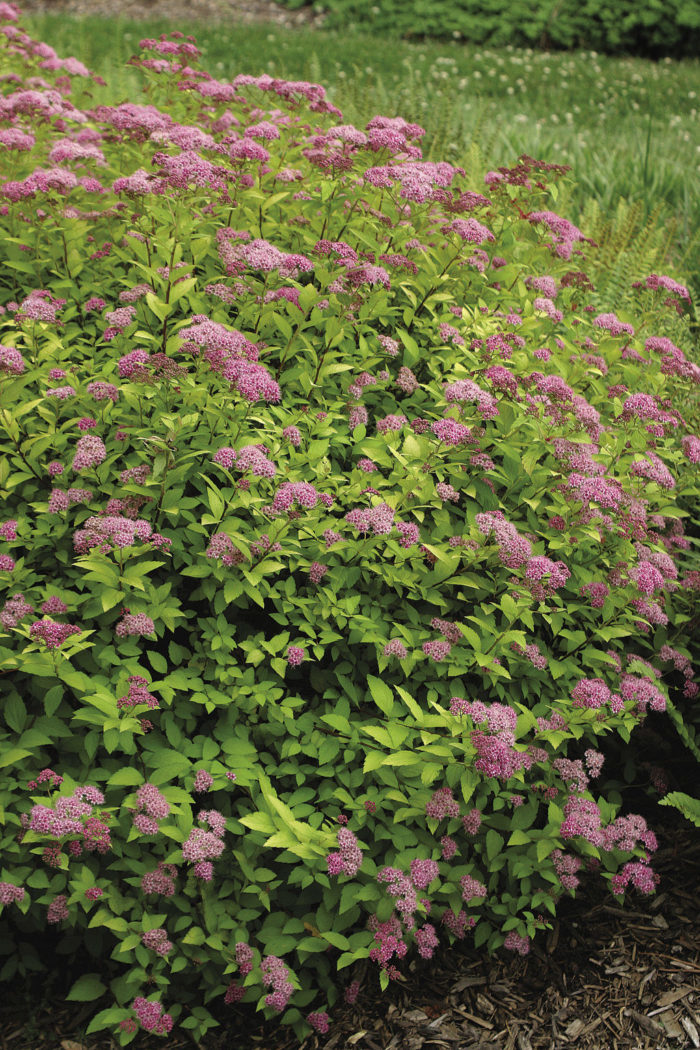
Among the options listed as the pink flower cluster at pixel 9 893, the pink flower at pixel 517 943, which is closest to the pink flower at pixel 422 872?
the pink flower at pixel 517 943

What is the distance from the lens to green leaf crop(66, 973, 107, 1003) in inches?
78.7

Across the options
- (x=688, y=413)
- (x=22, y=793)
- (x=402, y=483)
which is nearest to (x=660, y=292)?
(x=688, y=413)

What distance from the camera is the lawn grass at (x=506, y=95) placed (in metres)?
5.59

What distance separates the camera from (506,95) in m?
9.64

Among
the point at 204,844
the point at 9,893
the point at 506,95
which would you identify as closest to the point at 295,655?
the point at 204,844

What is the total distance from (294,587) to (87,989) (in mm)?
1118

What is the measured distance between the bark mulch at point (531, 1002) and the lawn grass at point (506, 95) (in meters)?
3.40

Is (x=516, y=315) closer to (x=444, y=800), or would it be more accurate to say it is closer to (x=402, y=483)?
(x=402, y=483)

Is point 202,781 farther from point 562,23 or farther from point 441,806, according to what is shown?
point 562,23

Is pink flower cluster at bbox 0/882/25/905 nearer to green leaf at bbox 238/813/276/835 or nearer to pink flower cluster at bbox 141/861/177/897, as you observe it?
pink flower cluster at bbox 141/861/177/897

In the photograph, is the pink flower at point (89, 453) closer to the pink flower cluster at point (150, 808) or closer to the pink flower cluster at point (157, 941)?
the pink flower cluster at point (150, 808)

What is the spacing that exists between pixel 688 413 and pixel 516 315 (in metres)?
0.86

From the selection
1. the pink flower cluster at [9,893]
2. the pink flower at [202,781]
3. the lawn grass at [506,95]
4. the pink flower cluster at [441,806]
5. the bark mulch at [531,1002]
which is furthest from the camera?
the lawn grass at [506,95]

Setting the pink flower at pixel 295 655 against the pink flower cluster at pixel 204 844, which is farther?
the pink flower at pixel 295 655
